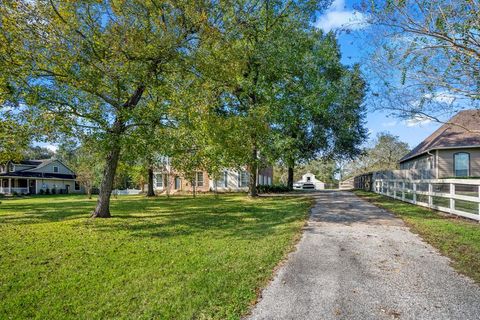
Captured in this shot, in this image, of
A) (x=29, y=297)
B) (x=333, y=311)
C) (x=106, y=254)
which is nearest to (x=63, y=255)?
(x=106, y=254)

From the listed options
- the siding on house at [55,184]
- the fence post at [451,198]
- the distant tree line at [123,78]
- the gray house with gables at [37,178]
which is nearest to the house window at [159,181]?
the gray house with gables at [37,178]

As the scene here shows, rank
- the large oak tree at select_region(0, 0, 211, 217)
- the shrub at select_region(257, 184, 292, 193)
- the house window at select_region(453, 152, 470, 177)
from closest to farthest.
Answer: the large oak tree at select_region(0, 0, 211, 217) < the house window at select_region(453, 152, 470, 177) < the shrub at select_region(257, 184, 292, 193)

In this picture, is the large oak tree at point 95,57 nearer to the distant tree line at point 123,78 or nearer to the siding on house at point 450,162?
the distant tree line at point 123,78

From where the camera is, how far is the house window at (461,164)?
20869mm

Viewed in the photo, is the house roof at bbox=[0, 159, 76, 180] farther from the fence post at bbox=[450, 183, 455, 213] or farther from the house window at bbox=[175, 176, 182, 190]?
the fence post at bbox=[450, 183, 455, 213]

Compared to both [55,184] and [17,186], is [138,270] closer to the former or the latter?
[17,186]

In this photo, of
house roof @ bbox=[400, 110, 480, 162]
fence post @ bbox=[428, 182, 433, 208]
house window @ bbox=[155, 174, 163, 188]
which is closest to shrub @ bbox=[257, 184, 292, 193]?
house roof @ bbox=[400, 110, 480, 162]

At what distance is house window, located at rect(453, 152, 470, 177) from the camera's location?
20.9m

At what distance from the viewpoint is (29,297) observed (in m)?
3.98

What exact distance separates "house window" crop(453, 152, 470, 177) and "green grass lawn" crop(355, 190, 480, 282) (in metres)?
13.2

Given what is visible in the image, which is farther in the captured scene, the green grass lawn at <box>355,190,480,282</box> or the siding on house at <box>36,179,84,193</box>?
the siding on house at <box>36,179,84,193</box>

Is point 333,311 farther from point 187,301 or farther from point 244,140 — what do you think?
point 244,140

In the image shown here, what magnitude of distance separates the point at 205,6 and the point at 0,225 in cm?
971

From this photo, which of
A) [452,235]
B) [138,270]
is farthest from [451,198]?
[138,270]
